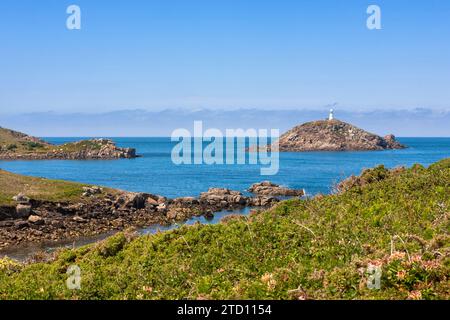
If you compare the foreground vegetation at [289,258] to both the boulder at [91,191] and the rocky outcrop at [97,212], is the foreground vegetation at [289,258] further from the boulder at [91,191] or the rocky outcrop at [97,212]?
the boulder at [91,191]

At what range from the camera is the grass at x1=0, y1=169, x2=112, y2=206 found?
61.0m

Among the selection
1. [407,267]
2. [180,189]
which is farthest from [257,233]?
[180,189]

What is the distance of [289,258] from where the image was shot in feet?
52.3

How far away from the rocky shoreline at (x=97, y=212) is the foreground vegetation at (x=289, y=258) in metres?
29.4

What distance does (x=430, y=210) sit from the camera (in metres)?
20.1

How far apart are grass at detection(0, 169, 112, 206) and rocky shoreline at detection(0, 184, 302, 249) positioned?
4.07 feet

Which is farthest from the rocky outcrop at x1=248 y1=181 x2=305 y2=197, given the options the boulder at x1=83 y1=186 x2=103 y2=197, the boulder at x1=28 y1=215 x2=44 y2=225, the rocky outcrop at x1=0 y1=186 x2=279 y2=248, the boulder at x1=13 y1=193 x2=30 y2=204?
the boulder at x1=28 y1=215 x2=44 y2=225

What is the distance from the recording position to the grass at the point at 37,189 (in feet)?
200

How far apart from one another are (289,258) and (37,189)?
57.4m

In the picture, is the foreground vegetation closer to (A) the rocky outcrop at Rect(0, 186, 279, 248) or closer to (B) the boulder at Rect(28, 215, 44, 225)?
(A) the rocky outcrop at Rect(0, 186, 279, 248)

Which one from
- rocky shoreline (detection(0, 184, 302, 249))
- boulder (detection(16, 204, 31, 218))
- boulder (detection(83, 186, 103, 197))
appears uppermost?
boulder (detection(83, 186, 103, 197))

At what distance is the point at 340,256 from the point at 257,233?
5201mm
